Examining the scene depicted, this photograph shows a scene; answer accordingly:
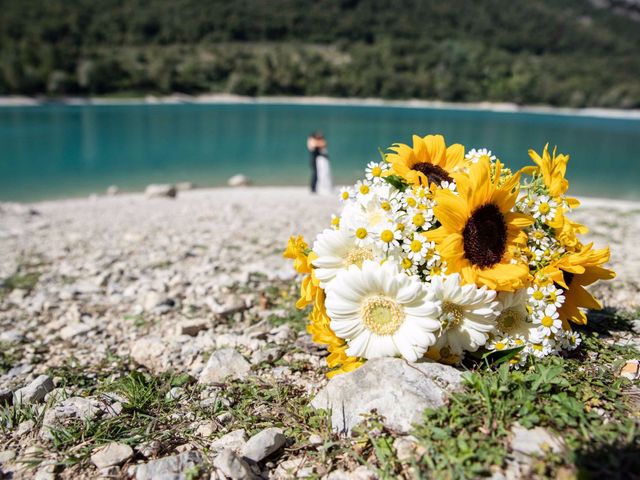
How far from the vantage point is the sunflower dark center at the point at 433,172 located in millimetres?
2709

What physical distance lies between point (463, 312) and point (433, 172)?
882 mm

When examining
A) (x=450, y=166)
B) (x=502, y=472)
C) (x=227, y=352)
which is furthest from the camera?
(x=227, y=352)

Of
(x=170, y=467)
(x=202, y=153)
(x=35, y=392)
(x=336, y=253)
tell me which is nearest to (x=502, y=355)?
(x=336, y=253)

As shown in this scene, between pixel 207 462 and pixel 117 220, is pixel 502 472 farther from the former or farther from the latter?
pixel 117 220

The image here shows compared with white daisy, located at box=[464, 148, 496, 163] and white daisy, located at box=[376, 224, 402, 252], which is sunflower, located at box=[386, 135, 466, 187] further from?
white daisy, located at box=[376, 224, 402, 252]

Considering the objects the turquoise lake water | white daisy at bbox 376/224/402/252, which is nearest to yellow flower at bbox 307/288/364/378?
white daisy at bbox 376/224/402/252

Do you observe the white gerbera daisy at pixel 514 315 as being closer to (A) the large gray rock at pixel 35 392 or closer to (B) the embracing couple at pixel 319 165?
(A) the large gray rock at pixel 35 392

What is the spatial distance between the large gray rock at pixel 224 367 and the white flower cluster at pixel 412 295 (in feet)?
3.61

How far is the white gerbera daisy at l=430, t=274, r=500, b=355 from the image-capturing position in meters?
2.23

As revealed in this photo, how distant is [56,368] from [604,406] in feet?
12.1

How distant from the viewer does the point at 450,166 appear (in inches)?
114

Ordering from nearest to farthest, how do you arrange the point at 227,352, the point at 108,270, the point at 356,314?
the point at 356,314
the point at 227,352
the point at 108,270

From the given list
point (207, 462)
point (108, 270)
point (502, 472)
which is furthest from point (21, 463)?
point (108, 270)

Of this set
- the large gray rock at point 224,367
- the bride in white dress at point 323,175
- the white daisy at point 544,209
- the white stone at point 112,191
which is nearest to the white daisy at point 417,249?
the white daisy at point 544,209
